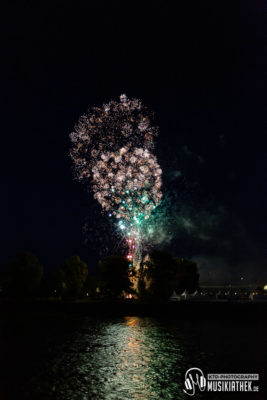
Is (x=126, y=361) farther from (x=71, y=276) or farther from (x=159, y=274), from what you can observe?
(x=71, y=276)

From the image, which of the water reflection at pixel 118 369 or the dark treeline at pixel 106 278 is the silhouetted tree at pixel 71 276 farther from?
the water reflection at pixel 118 369

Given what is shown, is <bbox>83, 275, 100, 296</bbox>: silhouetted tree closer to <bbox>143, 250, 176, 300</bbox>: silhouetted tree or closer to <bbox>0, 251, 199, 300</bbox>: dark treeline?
<bbox>0, 251, 199, 300</bbox>: dark treeline

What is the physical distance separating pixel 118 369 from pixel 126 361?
114cm

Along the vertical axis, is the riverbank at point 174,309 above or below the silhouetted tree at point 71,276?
below

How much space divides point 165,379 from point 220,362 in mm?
2642

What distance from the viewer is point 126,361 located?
1155cm

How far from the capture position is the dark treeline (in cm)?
3919

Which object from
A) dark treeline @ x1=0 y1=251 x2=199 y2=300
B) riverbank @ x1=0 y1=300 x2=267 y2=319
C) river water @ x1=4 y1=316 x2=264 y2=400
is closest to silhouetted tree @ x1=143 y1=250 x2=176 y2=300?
dark treeline @ x1=0 y1=251 x2=199 y2=300

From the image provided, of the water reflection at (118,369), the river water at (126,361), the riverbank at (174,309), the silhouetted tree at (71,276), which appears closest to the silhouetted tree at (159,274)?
the riverbank at (174,309)

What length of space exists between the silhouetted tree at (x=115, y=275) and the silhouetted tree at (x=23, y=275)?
60.2 ft

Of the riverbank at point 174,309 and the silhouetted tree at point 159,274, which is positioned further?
the silhouetted tree at point 159,274

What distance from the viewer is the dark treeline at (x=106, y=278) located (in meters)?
39.2

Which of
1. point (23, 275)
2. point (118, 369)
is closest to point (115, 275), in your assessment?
point (23, 275)

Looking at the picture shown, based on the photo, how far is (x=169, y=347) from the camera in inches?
548
